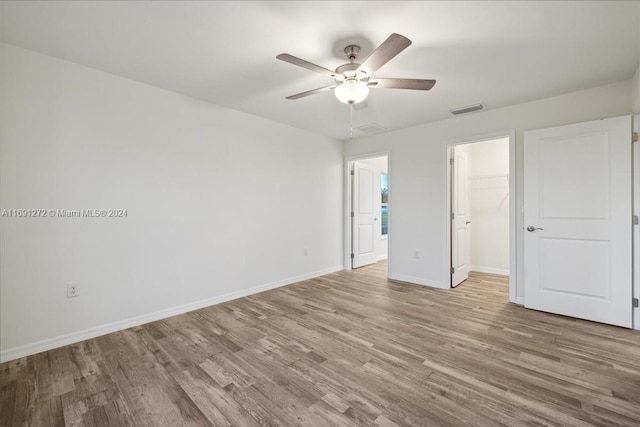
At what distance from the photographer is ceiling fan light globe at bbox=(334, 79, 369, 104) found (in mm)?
2107

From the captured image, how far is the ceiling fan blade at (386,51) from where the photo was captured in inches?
63.1

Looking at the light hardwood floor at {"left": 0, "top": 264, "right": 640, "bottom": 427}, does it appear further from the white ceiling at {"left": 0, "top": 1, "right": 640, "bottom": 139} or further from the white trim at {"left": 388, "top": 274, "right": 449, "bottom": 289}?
the white ceiling at {"left": 0, "top": 1, "right": 640, "bottom": 139}

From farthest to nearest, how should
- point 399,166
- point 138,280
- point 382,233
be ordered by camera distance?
point 382,233, point 399,166, point 138,280

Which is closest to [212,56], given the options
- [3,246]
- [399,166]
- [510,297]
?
[3,246]

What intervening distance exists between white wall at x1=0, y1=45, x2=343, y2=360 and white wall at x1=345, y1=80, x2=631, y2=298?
184 centimetres

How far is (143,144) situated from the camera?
2809 millimetres

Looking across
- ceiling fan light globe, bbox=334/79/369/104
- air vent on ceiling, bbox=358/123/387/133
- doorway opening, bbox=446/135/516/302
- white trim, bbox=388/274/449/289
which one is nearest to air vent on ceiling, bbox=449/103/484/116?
doorway opening, bbox=446/135/516/302

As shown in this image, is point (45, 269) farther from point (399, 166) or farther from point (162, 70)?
point (399, 166)

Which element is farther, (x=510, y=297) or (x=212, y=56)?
(x=510, y=297)

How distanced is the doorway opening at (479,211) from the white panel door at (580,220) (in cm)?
96

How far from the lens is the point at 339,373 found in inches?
76.4

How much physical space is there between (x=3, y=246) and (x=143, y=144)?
4.46 feet

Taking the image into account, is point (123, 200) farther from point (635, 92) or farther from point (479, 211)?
point (479, 211)

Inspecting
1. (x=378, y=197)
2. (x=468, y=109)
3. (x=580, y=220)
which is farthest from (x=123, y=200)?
(x=580, y=220)
